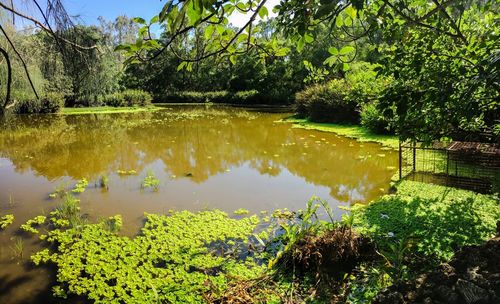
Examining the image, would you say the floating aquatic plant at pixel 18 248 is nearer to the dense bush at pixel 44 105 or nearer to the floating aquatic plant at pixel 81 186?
the floating aquatic plant at pixel 81 186

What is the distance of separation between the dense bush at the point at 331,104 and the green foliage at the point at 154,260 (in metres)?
9.73

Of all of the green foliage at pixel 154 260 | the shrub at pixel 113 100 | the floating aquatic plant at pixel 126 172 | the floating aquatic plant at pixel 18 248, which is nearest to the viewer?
the green foliage at pixel 154 260

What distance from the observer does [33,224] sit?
505 centimetres

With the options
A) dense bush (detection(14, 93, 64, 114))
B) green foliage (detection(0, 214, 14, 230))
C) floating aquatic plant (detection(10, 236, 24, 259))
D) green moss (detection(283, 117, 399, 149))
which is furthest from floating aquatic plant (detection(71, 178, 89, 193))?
dense bush (detection(14, 93, 64, 114))

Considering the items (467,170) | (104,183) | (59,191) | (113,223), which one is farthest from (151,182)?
(467,170)

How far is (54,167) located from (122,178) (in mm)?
2299

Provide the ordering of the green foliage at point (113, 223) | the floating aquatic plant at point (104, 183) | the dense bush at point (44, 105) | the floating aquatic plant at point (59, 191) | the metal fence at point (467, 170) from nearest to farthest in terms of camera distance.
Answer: the green foliage at point (113, 223), the metal fence at point (467, 170), the floating aquatic plant at point (59, 191), the floating aquatic plant at point (104, 183), the dense bush at point (44, 105)

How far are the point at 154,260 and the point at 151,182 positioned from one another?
330 centimetres

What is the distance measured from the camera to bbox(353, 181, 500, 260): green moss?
3.59 m

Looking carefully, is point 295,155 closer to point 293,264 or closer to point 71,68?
point 293,264

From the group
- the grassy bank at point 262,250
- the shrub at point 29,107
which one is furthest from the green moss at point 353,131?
the shrub at point 29,107

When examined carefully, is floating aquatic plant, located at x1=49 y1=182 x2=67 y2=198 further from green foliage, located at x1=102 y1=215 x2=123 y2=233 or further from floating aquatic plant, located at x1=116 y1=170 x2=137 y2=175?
green foliage, located at x1=102 y1=215 x2=123 y2=233

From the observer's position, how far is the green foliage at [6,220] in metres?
4.98

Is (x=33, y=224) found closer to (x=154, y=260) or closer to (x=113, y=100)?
(x=154, y=260)
